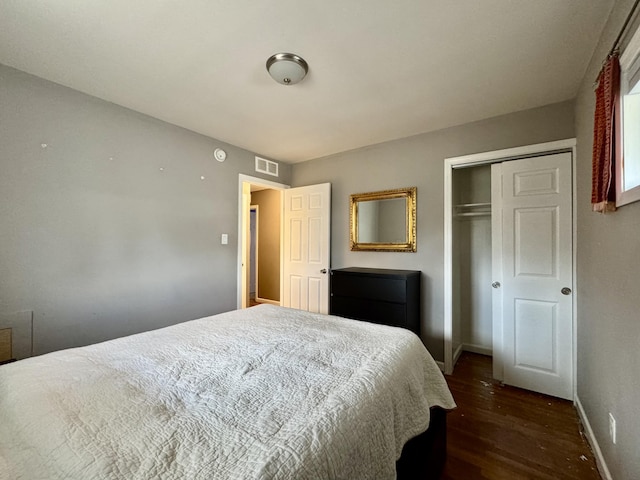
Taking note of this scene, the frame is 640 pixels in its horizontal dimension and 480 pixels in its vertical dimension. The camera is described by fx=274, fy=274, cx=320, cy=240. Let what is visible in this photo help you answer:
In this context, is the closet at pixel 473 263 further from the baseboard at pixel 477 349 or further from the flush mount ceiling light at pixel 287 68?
the flush mount ceiling light at pixel 287 68

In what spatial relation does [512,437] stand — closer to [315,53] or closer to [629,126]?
[629,126]

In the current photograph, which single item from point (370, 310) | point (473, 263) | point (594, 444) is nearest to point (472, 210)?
point (473, 263)

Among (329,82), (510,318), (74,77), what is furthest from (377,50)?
(510,318)

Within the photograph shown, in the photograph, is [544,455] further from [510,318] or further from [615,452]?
[510,318]

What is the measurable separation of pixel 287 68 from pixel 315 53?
0.20 meters

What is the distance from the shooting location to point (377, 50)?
1.65m

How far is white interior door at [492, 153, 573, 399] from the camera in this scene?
88.2 inches

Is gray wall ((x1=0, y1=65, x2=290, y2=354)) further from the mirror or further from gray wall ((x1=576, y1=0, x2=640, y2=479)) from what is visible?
gray wall ((x1=576, y1=0, x2=640, y2=479))

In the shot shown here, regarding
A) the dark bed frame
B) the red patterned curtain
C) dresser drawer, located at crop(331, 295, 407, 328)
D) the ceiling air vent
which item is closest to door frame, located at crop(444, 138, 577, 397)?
dresser drawer, located at crop(331, 295, 407, 328)

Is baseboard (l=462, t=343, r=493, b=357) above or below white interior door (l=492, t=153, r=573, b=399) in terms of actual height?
below

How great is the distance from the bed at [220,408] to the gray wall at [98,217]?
3.34 feet

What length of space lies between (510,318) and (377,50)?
2.43 metres

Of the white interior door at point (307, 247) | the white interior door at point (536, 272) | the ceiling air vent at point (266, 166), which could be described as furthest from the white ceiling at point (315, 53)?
the white interior door at point (307, 247)

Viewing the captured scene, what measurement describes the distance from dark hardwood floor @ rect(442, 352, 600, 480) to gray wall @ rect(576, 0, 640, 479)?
17 cm
